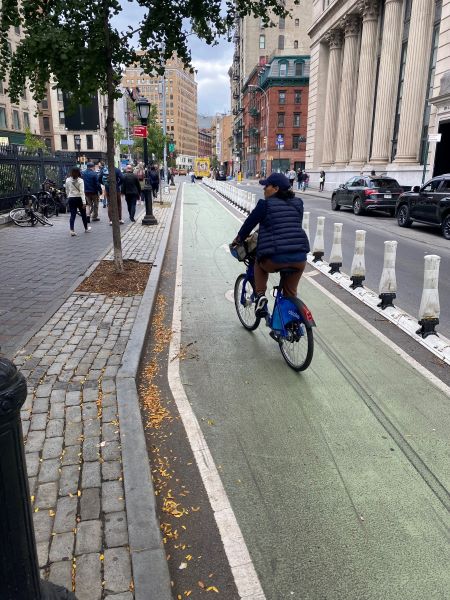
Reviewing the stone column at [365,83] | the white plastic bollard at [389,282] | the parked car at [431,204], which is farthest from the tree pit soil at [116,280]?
the stone column at [365,83]

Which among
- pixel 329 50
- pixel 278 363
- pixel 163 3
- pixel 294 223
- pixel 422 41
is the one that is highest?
pixel 329 50

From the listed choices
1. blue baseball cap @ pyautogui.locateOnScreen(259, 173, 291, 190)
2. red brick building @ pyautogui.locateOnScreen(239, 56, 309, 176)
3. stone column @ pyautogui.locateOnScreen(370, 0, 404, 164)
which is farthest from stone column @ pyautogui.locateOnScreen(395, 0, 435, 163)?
red brick building @ pyautogui.locateOnScreen(239, 56, 309, 176)

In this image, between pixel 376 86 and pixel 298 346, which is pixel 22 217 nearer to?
pixel 298 346

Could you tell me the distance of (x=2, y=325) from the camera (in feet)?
20.2

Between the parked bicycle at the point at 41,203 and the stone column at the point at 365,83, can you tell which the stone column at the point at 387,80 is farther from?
the parked bicycle at the point at 41,203

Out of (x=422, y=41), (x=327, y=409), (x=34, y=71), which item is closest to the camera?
(x=327, y=409)

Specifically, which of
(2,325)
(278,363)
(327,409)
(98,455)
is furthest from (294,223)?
(2,325)

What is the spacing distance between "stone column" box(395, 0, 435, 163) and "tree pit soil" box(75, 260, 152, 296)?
25.0 m

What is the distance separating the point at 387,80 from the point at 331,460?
1324 inches

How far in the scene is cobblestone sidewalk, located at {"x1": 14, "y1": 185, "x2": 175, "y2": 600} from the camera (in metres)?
2.55

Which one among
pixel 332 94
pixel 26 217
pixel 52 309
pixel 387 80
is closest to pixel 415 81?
pixel 387 80

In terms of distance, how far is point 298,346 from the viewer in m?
5.10

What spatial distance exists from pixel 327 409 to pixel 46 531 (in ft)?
8.24

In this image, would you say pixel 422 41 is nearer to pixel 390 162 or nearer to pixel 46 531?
pixel 390 162
